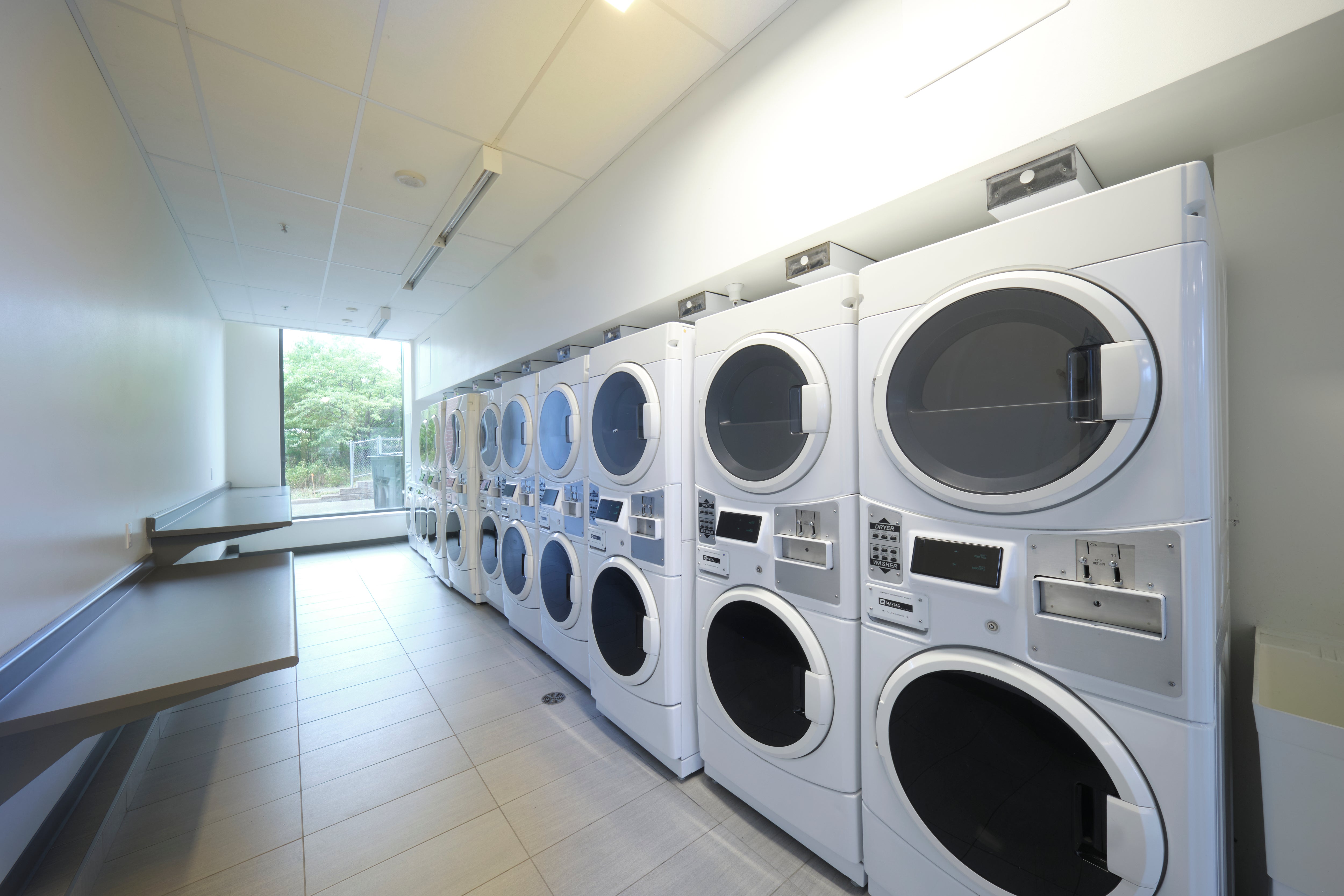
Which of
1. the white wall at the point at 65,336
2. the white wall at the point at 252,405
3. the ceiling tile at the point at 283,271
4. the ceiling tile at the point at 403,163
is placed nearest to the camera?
the white wall at the point at 65,336

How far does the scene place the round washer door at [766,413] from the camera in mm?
1438

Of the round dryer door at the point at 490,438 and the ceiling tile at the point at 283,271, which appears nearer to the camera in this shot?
the round dryer door at the point at 490,438

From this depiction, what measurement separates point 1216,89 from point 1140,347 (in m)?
0.62

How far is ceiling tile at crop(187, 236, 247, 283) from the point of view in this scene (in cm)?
363

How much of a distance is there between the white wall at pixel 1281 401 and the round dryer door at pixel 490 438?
3.56 meters

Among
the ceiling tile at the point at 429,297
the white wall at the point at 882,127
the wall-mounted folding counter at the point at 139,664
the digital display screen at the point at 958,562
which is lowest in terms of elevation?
the wall-mounted folding counter at the point at 139,664

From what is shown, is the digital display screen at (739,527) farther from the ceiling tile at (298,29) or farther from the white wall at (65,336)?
the ceiling tile at (298,29)

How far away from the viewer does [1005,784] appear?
1.08 m

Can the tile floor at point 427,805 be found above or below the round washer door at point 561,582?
below

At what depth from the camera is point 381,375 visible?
7102 millimetres

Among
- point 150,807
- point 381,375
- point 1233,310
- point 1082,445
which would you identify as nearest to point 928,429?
point 1082,445

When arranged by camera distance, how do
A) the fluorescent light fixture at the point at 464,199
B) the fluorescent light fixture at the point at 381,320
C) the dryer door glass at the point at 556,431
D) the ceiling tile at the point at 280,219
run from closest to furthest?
the fluorescent light fixture at the point at 464,199, the dryer door glass at the point at 556,431, the ceiling tile at the point at 280,219, the fluorescent light fixture at the point at 381,320

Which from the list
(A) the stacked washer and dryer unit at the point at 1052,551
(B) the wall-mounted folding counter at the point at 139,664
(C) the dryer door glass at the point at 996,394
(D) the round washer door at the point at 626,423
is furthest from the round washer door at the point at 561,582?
(C) the dryer door glass at the point at 996,394

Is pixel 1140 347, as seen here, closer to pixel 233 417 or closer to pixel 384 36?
pixel 384 36
